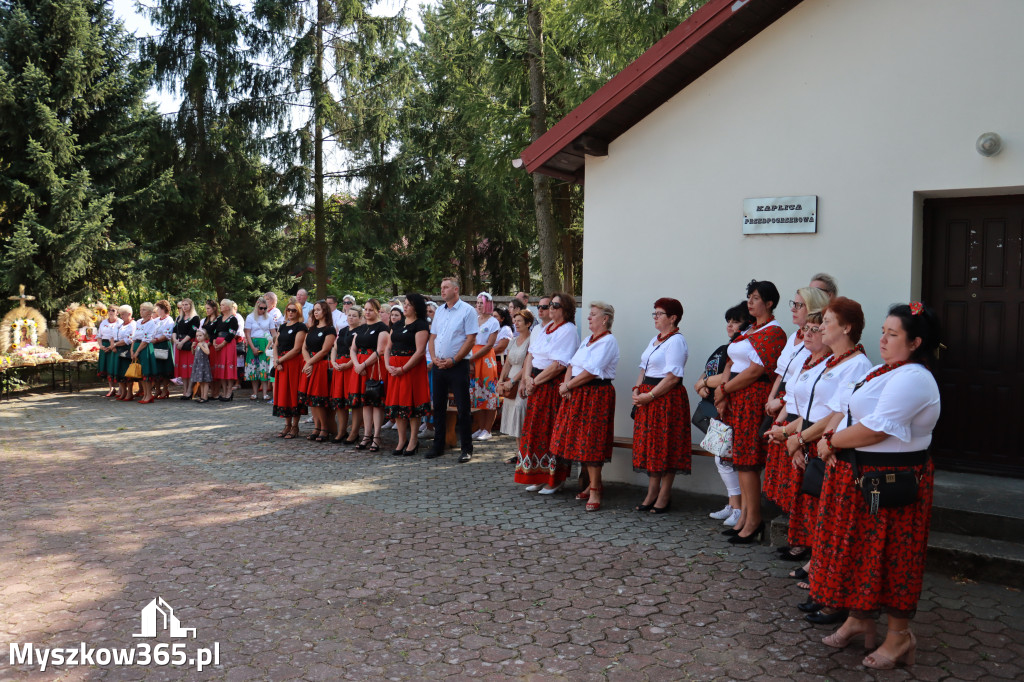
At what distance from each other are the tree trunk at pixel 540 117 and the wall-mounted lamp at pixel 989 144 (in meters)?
10.2

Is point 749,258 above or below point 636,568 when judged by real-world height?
above

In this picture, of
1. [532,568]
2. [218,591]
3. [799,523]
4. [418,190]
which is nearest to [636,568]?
[532,568]

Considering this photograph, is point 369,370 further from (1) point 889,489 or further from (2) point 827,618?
(1) point 889,489

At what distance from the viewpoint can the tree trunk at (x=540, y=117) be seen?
1617cm

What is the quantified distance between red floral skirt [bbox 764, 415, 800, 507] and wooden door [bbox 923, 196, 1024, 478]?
88.9 inches

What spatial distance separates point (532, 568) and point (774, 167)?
4.34 metres

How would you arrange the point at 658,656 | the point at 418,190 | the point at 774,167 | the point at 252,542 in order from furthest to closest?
the point at 418,190
the point at 774,167
the point at 252,542
the point at 658,656

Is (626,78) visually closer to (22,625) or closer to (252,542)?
(252,542)

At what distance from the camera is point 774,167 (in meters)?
7.53

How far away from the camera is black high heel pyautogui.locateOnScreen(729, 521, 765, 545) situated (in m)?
6.29

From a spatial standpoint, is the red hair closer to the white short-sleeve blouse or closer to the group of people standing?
the group of people standing

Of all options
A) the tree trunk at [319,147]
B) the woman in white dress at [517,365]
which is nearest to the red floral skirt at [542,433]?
the woman in white dress at [517,365]

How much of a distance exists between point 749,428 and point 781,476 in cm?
78

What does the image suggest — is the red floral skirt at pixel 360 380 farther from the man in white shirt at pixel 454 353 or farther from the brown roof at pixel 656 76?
the brown roof at pixel 656 76
